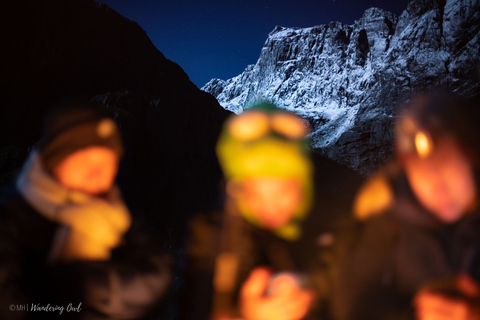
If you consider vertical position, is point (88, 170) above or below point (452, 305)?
above

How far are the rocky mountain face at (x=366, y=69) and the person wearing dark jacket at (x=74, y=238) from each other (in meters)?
62.7

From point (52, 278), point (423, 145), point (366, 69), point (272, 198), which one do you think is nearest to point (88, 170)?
point (52, 278)

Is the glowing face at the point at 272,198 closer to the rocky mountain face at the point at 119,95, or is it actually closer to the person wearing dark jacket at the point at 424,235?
the person wearing dark jacket at the point at 424,235

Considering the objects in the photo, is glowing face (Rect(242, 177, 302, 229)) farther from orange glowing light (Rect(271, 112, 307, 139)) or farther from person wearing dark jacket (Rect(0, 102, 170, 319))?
person wearing dark jacket (Rect(0, 102, 170, 319))

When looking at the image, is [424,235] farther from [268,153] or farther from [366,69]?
[366,69]

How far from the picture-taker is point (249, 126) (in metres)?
2.31

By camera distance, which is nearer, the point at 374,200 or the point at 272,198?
the point at 272,198

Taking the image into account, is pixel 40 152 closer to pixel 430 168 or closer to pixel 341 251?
pixel 341 251

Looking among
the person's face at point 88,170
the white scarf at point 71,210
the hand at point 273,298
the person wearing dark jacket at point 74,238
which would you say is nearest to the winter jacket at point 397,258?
the hand at point 273,298

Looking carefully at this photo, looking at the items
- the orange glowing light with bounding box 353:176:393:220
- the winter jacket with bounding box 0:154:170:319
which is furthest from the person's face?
the orange glowing light with bounding box 353:176:393:220

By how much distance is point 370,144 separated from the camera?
61.5m

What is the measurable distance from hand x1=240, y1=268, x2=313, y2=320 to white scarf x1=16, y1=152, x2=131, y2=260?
107cm

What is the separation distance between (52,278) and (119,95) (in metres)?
17.2

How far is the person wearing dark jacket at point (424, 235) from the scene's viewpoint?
5.88ft
